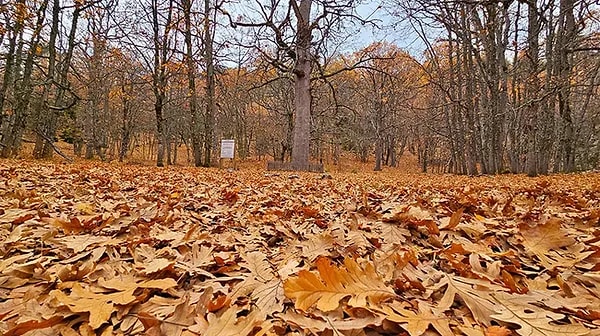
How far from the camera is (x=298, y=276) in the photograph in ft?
3.23

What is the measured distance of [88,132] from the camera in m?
20.1

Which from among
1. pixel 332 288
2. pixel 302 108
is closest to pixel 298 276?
pixel 332 288

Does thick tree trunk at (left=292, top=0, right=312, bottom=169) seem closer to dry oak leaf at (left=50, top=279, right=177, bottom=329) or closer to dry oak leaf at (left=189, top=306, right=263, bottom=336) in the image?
dry oak leaf at (left=50, top=279, right=177, bottom=329)

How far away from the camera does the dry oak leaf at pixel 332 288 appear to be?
2.77 feet

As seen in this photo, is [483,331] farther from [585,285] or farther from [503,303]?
[585,285]

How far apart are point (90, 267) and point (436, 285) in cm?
112

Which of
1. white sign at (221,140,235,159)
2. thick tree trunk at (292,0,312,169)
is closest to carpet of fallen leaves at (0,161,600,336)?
thick tree trunk at (292,0,312,169)

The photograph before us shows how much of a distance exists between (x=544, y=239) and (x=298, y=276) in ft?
3.42

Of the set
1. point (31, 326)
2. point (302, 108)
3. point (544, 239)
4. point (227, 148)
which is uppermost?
point (302, 108)

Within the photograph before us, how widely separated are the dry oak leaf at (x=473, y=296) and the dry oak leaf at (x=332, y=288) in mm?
151

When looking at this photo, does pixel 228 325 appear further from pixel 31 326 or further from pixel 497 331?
pixel 497 331

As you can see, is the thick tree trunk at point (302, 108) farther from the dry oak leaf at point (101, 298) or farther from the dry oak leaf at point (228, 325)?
the dry oak leaf at point (228, 325)

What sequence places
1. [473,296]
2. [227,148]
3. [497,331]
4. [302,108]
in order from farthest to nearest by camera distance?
1. [227,148]
2. [302,108]
3. [473,296]
4. [497,331]

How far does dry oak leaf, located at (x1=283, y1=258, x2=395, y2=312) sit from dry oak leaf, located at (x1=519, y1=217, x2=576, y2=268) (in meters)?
0.75
